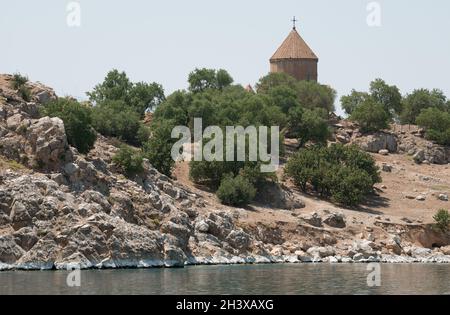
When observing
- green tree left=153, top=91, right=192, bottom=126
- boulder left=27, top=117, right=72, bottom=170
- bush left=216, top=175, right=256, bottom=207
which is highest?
green tree left=153, top=91, right=192, bottom=126

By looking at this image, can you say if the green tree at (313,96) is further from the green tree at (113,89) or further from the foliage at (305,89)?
the green tree at (113,89)

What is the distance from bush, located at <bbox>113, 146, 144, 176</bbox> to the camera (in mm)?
71625

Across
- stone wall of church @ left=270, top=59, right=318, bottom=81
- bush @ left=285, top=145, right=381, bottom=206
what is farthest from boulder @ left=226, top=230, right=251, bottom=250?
stone wall of church @ left=270, top=59, right=318, bottom=81

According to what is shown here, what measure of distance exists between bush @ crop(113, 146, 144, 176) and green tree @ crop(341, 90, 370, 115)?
134 ft

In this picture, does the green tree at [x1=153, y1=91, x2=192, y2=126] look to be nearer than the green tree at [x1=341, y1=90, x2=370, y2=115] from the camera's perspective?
Yes

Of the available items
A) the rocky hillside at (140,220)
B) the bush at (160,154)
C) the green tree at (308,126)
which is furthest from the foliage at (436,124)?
the bush at (160,154)

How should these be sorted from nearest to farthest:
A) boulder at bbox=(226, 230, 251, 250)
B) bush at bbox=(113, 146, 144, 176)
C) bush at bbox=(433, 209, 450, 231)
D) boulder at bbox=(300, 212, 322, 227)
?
1. boulder at bbox=(226, 230, 251, 250)
2. bush at bbox=(113, 146, 144, 176)
3. boulder at bbox=(300, 212, 322, 227)
4. bush at bbox=(433, 209, 450, 231)

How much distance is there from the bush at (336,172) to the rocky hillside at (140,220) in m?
1.27

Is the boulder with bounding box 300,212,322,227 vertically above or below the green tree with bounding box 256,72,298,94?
below

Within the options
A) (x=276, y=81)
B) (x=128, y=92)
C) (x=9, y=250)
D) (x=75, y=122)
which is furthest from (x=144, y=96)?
(x=9, y=250)

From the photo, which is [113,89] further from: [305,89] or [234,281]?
[234,281]

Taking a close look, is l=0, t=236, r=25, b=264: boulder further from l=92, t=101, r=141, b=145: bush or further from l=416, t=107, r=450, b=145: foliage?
l=416, t=107, r=450, b=145: foliage

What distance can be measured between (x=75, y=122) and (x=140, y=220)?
9428mm
